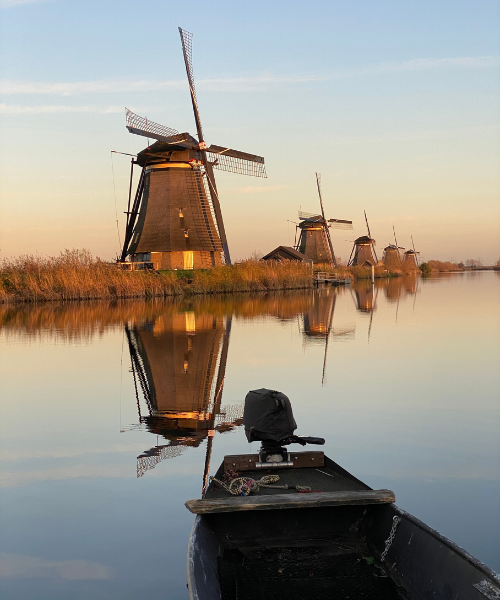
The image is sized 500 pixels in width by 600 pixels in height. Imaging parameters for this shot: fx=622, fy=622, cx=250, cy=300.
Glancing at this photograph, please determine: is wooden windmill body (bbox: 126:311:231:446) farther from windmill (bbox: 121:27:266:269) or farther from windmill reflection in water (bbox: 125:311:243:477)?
windmill (bbox: 121:27:266:269)

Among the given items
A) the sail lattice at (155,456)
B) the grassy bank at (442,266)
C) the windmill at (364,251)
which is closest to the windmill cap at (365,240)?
the windmill at (364,251)

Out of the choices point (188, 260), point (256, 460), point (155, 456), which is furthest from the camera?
point (188, 260)

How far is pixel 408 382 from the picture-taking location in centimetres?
927

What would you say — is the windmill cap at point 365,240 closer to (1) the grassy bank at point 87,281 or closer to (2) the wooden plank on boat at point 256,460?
(1) the grassy bank at point 87,281

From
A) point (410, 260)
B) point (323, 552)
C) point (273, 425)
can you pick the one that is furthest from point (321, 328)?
point (410, 260)

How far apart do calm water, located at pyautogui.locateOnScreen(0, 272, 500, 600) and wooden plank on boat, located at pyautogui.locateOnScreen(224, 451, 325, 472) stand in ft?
1.53

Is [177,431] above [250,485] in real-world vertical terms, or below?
below

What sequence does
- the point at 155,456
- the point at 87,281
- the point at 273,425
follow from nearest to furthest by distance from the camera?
the point at 273,425 → the point at 155,456 → the point at 87,281

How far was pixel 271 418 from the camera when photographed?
15.7ft

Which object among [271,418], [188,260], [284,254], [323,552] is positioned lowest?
[323,552]

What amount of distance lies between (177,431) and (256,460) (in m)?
2.22

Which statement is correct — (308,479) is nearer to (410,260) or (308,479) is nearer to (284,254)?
(284,254)

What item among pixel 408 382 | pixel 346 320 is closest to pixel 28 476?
pixel 408 382

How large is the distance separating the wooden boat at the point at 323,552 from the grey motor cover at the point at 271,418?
2.29 feet
